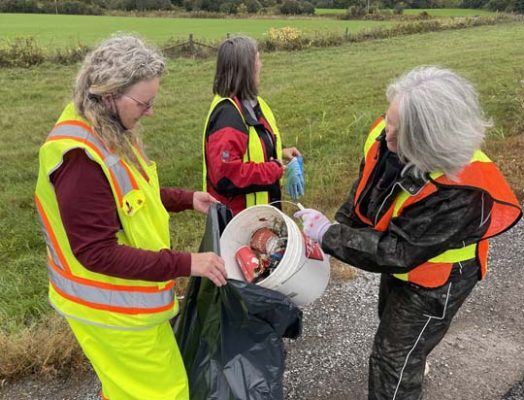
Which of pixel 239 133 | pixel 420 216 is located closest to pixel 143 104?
pixel 420 216

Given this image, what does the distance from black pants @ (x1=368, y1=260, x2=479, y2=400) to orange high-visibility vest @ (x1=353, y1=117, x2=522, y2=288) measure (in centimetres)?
5

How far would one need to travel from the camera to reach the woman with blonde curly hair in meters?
1.70

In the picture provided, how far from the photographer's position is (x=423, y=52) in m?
19.4

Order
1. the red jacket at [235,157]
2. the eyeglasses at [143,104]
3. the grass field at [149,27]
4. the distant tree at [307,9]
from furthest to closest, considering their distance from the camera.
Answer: the distant tree at [307,9]
the grass field at [149,27]
the red jacket at [235,157]
the eyeglasses at [143,104]

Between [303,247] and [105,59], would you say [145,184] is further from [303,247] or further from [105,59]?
[303,247]

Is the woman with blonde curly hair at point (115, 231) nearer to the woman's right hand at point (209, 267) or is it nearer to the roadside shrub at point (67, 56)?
the woman's right hand at point (209, 267)

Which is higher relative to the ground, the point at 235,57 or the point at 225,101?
the point at 235,57

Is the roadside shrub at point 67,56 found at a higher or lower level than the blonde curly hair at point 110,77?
lower

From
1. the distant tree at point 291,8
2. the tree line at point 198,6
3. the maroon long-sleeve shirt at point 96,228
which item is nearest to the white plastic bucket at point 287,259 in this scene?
the maroon long-sleeve shirt at point 96,228

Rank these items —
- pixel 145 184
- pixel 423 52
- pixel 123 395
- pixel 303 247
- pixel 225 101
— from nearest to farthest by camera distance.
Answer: pixel 145 184 < pixel 123 395 < pixel 303 247 < pixel 225 101 < pixel 423 52

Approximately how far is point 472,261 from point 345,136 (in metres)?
6.11

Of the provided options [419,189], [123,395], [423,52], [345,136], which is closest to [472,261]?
[419,189]

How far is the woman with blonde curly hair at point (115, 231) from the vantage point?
170 cm

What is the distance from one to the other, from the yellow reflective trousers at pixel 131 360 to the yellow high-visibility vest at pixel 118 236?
0.19 feet
